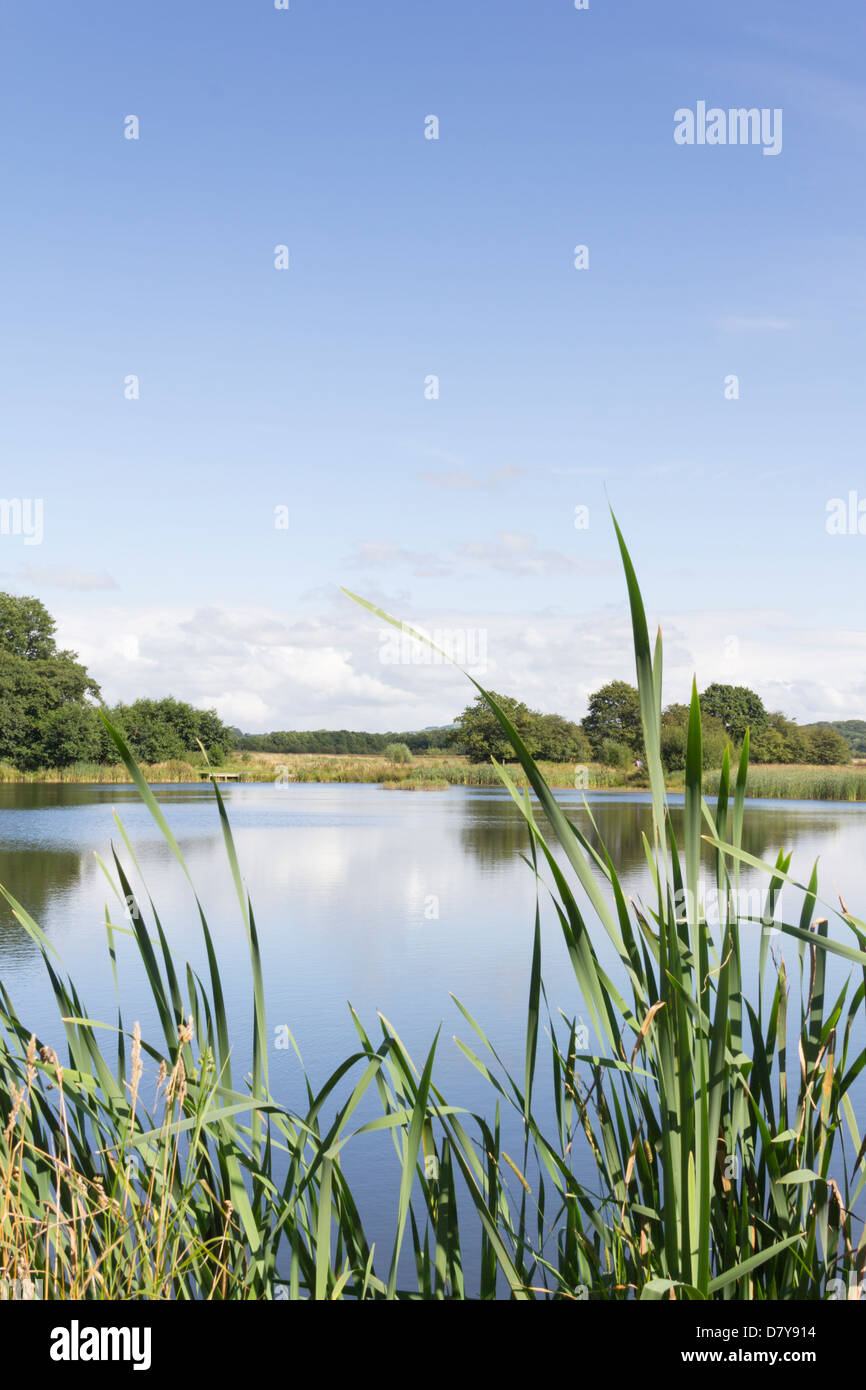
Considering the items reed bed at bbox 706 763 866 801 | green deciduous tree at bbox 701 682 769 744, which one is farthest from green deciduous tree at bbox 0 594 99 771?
green deciduous tree at bbox 701 682 769 744

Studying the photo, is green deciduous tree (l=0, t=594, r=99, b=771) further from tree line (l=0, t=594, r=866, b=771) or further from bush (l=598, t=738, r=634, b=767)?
bush (l=598, t=738, r=634, b=767)

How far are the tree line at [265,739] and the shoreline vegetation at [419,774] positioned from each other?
1.84 ft

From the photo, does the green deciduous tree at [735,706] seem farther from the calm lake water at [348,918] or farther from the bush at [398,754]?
the calm lake water at [348,918]

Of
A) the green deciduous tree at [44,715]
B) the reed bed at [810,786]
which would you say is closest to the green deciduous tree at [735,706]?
the reed bed at [810,786]

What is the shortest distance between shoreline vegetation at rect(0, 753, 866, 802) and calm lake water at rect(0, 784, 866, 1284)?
892 centimetres

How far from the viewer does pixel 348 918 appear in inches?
404

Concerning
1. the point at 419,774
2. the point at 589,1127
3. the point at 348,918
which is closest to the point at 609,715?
the point at 419,774

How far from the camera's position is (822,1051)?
1.40m

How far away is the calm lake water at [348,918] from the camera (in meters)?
6.16

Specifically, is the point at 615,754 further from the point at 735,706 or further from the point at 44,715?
the point at 44,715

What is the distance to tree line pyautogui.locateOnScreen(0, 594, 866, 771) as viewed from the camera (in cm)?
3309
